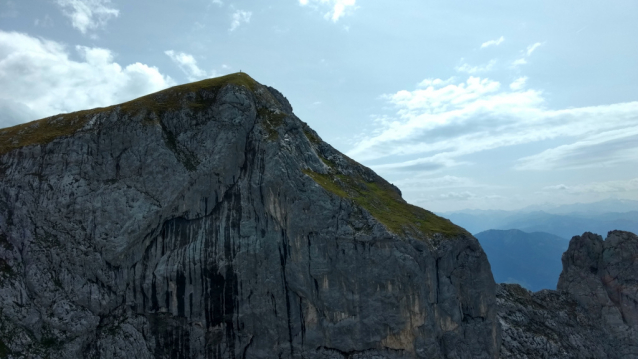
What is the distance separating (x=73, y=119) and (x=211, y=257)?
30.7m

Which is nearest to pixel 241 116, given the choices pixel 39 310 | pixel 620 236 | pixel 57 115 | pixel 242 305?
pixel 242 305

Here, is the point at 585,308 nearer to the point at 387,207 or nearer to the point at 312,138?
the point at 387,207

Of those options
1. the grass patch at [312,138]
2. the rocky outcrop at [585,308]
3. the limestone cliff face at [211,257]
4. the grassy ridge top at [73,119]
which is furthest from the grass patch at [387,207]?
the rocky outcrop at [585,308]

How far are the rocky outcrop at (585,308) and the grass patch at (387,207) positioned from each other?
2260 cm

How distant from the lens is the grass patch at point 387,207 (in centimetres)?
→ 4760

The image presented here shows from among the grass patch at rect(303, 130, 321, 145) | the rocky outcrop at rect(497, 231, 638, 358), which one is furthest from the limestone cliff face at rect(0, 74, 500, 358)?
the rocky outcrop at rect(497, 231, 638, 358)

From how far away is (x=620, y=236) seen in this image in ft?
219

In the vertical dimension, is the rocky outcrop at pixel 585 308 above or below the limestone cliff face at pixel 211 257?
below

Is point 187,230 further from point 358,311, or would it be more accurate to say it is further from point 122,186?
point 358,311

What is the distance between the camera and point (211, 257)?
44.7 metres

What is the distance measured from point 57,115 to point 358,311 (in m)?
54.1

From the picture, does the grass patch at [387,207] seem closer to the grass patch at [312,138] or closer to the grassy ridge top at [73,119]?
→ the grass patch at [312,138]

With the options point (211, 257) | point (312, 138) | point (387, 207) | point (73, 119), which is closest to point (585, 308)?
point (387, 207)

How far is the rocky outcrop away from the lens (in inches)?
2263
